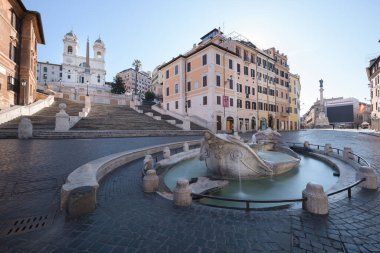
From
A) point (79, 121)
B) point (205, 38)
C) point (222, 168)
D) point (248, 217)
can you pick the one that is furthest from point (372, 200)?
point (205, 38)

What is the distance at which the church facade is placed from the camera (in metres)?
78.3

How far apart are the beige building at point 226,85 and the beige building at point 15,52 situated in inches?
907

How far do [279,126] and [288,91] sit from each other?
1059 cm

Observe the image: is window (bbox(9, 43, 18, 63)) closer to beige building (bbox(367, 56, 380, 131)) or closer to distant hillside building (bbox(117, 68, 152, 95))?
beige building (bbox(367, 56, 380, 131))

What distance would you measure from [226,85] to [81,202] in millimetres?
32332

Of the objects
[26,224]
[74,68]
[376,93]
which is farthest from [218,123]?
[74,68]

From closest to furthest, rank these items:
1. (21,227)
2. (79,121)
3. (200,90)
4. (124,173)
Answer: (21,227) → (124,173) → (79,121) → (200,90)

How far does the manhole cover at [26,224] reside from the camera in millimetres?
2973

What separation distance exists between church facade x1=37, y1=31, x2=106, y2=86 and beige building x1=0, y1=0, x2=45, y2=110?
175ft

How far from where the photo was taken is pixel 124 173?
6863mm

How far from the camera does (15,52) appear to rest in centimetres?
2500

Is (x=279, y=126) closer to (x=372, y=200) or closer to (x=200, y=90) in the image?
(x=200, y=90)

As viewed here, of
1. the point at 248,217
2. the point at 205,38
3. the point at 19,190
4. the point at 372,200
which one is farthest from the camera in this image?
the point at 205,38

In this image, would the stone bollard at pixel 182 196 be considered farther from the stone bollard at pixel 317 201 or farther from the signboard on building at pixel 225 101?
the signboard on building at pixel 225 101
